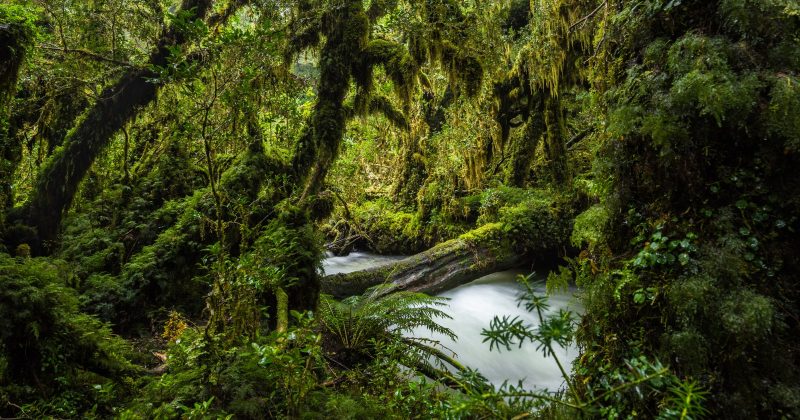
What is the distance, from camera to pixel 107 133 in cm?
636

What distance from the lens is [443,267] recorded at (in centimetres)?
742

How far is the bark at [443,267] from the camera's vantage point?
7.05 meters

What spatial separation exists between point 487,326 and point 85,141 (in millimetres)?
7028

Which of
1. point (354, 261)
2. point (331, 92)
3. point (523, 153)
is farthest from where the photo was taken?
point (354, 261)

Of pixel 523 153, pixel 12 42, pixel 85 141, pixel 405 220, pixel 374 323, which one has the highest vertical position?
pixel 12 42

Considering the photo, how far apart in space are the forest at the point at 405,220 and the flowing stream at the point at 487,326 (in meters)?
0.07

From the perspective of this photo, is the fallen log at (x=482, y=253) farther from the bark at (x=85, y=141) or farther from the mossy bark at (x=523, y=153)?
the bark at (x=85, y=141)

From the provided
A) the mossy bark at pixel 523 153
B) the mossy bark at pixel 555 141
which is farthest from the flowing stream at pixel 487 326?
the mossy bark at pixel 555 141

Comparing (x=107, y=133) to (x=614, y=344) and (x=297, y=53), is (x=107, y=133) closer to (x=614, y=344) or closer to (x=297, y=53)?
(x=297, y=53)

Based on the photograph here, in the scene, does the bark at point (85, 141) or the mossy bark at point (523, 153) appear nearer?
the bark at point (85, 141)

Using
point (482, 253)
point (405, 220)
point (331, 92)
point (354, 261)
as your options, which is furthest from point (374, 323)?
point (405, 220)

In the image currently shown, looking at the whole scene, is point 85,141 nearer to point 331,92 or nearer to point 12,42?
point 12,42

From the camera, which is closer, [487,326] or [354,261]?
[487,326]

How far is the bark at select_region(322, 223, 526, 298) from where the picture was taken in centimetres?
705
